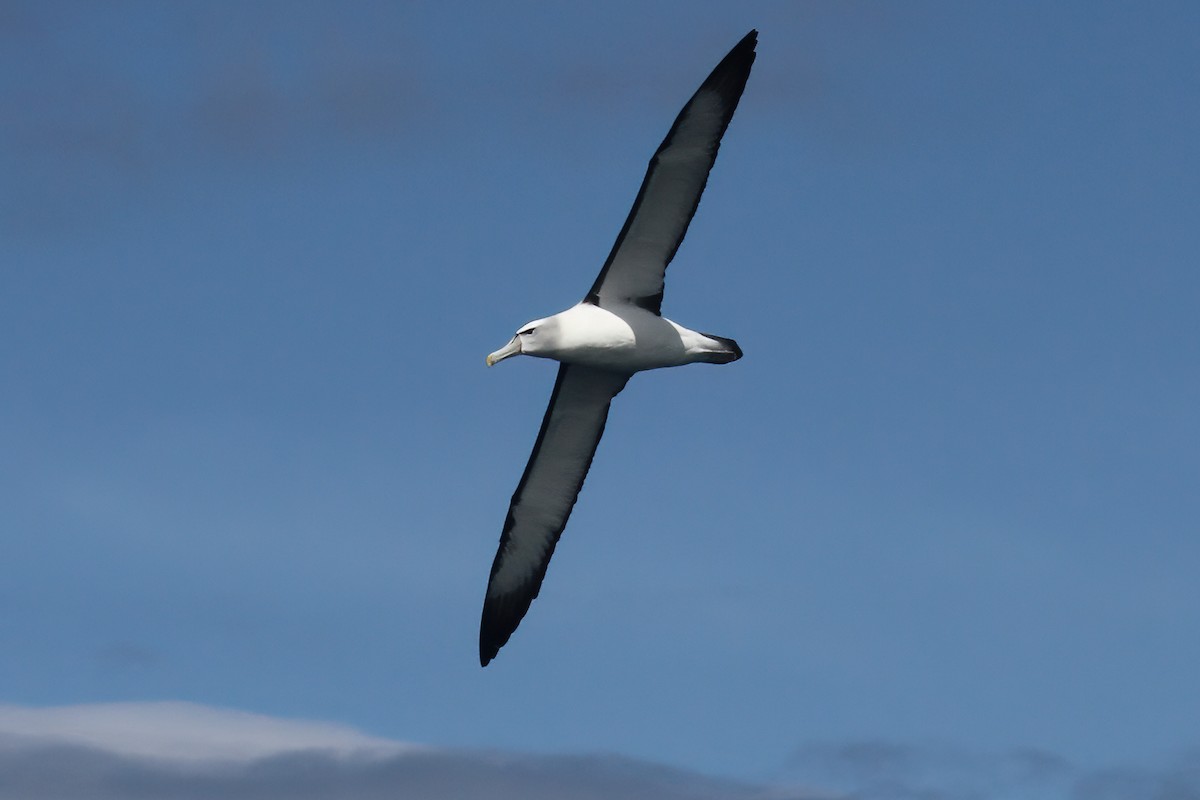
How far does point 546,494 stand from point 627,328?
3.54 metres

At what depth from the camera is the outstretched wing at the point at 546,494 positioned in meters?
26.5

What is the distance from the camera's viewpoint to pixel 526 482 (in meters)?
27.4

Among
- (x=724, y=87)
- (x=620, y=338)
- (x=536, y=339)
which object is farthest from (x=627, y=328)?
(x=724, y=87)

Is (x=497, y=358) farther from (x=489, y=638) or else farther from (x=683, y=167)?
(x=489, y=638)

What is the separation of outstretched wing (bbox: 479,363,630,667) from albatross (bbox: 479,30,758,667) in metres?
0.01

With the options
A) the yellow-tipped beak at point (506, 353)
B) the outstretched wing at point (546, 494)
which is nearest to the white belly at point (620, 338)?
the yellow-tipped beak at point (506, 353)

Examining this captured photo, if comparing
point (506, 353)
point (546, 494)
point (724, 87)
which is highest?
point (724, 87)

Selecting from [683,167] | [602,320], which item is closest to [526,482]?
[602,320]

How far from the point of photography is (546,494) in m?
27.5

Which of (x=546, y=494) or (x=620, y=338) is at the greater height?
(x=620, y=338)

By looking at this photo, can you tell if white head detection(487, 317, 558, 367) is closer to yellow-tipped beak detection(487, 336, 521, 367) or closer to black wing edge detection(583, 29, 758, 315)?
yellow-tipped beak detection(487, 336, 521, 367)

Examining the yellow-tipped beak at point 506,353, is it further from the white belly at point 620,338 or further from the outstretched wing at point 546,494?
the outstretched wing at point 546,494

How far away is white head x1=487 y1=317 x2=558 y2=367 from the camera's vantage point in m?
24.9

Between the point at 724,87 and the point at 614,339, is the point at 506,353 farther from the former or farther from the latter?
the point at 724,87
